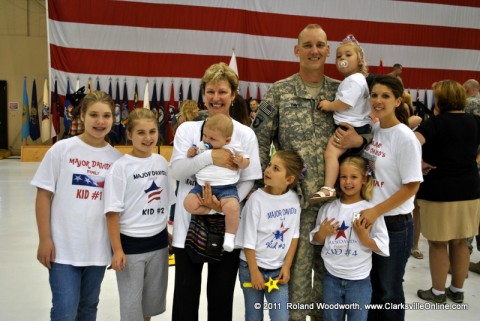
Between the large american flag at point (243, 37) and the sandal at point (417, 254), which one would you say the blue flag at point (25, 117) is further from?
the sandal at point (417, 254)

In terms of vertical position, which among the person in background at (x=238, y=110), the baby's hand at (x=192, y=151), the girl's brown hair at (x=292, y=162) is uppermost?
the person in background at (x=238, y=110)

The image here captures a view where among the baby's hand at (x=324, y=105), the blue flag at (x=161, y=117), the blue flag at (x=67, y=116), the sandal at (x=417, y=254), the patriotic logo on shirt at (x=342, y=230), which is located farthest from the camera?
the blue flag at (x=161, y=117)

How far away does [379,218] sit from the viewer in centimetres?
218

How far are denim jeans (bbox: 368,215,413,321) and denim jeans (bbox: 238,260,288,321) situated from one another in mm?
Result: 543

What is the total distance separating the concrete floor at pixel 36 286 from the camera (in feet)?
9.90

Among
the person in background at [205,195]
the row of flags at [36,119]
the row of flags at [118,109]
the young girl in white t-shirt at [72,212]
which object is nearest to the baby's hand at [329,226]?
the person in background at [205,195]

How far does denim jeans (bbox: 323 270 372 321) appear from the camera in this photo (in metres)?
2.19

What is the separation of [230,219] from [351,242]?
0.70 metres

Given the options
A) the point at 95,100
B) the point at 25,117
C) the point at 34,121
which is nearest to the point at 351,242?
the point at 95,100

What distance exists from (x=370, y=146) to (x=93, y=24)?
9404 mm

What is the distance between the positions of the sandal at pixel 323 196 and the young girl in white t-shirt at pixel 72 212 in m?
1.10

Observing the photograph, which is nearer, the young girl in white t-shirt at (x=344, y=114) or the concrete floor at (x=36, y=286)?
the young girl in white t-shirt at (x=344, y=114)

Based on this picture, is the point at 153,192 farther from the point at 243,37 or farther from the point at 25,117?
the point at 25,117

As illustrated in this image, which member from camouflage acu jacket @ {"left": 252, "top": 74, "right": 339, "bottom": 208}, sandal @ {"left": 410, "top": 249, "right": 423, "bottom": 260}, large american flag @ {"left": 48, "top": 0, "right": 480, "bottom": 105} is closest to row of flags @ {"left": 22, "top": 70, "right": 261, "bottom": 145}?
large american flag @ {"left": 48, "top": 0, "right": 480, "bottom": 105}
